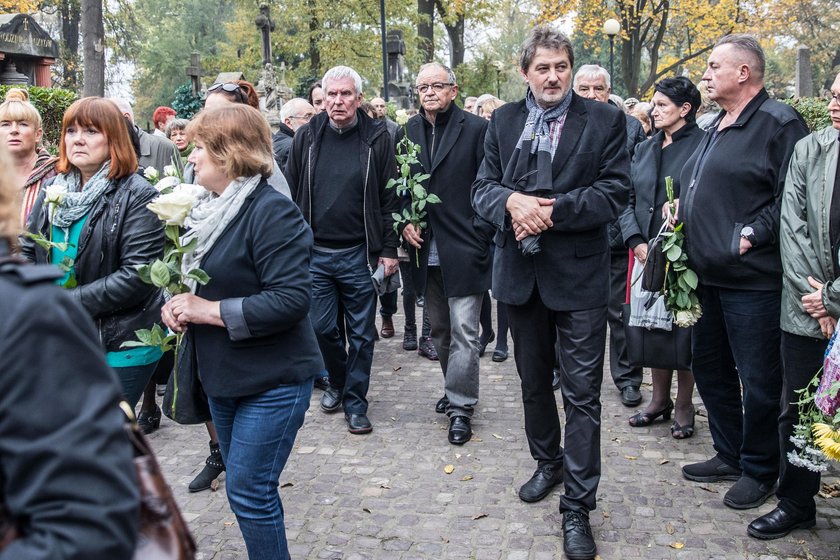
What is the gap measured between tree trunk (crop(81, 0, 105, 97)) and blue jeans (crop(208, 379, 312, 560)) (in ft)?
51.9

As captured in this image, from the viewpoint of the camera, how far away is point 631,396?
250 inches

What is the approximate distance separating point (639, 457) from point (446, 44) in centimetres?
4885

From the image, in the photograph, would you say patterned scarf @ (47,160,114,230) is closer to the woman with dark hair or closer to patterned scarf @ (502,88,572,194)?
patterned scarf @ (502,88,572,194)

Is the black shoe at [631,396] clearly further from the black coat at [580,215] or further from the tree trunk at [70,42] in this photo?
the tree trunk at [70,42]

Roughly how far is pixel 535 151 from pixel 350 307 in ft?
7.54

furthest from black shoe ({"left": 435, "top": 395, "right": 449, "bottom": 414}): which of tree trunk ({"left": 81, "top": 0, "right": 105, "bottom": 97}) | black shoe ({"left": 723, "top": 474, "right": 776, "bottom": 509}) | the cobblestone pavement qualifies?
tree trunk ({"left": 81, "top": 0, "right": 105, "bottom": 97})

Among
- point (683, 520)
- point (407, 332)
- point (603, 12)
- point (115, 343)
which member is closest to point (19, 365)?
point (115, 343)

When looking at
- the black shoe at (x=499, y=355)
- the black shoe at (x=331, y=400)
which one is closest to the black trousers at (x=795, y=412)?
the black shoe at (x=331, y=400)

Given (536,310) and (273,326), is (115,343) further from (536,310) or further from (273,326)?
(536,310)

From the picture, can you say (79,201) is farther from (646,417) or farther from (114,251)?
(646,417)

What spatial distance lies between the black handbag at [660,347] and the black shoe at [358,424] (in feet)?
6.14

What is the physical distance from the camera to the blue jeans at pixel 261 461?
3.13 meters

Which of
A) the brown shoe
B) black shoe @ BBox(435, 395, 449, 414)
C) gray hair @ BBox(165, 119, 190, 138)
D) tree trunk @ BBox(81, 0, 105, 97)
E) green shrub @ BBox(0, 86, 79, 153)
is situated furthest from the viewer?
tree trunk @ BBox(81, 0, 105, 97)

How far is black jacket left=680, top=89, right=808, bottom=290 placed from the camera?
428 cm
